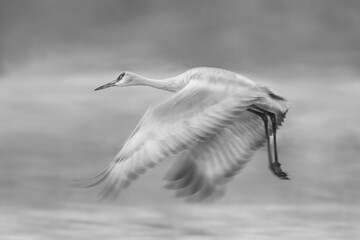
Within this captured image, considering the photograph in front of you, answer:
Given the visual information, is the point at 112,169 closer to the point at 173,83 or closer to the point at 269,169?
the point at 173,83

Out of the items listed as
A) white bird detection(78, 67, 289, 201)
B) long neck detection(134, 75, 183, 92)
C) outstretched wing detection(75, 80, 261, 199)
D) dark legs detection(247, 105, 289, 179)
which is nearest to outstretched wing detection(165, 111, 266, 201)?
white bird detection(78, 67, 289, 201)

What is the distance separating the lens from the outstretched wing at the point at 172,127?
6949 millimetres

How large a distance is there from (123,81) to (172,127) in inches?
86.5

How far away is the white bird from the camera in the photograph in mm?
7113

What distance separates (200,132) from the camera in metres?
7.64

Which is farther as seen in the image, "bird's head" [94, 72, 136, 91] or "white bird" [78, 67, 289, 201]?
"bird's head" [94, 72, 136, 91]

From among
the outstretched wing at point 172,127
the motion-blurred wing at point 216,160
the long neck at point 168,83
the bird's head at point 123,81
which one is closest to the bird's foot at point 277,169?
the motion-blurred wing at point 216,160

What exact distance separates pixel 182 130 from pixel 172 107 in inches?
10.4

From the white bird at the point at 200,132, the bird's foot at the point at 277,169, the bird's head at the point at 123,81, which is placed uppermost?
the bird's head at the point at 123,81

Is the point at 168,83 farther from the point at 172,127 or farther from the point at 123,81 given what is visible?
the point at 172,127

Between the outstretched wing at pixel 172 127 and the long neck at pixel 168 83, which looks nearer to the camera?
the outstretched wing at pixel 172 127

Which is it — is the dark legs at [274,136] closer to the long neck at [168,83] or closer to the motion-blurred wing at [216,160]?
the motion-blurred wing at [216,160]

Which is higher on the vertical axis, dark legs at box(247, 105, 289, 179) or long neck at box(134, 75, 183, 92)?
→ long neck at box(134, 75, 183, 92)

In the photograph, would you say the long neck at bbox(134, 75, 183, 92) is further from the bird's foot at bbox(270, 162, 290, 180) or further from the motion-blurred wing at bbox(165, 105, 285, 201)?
the bird's foot at bbox(270, 162, 290, 180)
